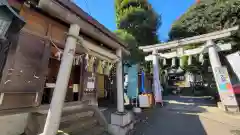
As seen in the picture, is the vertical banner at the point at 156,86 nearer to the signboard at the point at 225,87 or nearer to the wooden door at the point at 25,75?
the signboard at the point at 225,87

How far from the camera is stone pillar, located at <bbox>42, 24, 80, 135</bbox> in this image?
215 centimetres

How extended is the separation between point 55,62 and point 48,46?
225 centimetres

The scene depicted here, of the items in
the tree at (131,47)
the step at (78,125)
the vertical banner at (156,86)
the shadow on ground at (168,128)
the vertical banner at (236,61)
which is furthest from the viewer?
the tree at (131,47)

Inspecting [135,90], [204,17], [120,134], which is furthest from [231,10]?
[120,134]

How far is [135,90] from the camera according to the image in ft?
26.0

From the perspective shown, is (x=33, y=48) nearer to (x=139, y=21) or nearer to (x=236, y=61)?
(x=236, y=61)

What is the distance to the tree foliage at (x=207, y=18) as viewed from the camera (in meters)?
11.8

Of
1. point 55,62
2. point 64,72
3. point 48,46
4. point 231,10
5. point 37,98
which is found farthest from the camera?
point 231,10

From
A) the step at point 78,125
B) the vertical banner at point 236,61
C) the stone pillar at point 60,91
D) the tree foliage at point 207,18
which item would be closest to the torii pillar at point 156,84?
the vertical banner at point 236,61

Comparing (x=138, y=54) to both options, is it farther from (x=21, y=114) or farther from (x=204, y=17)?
(x=21, y=114)

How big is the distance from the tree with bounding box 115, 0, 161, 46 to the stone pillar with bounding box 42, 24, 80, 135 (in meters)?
13.2

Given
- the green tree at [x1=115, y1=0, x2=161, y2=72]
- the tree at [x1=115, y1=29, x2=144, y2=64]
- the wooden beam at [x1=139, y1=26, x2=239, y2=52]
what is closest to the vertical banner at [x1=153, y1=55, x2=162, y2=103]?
the wooden beam at [x1=139, y1=26, x2=239, y2=52]

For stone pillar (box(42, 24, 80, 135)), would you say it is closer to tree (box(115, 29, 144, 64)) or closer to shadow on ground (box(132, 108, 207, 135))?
shadow on ground (box(132, 108, 207, 135))

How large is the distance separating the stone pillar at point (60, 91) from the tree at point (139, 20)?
1323cm
